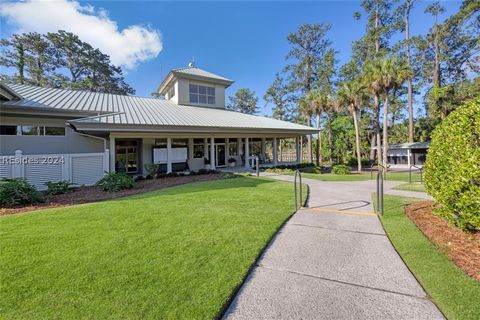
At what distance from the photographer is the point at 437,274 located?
293 cm

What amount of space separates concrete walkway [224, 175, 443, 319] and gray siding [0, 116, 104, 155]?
13235 mm

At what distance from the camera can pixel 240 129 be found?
15.2 m

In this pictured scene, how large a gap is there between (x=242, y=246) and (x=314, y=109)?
72.9 feet

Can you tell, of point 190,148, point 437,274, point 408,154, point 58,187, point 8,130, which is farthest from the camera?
point 408,154

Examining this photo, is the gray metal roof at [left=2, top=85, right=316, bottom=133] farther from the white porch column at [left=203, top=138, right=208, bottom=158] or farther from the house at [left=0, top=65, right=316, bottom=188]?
the white porch column at [left=203, top=138, right=208, bottom=158]

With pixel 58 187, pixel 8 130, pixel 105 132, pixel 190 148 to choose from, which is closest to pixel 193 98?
pixel 190 148

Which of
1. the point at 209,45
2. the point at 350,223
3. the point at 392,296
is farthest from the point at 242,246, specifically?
the point at 209,45

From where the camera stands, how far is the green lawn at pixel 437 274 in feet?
7.72

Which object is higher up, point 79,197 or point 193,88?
point 193,88

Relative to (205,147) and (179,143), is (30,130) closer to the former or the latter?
(179,143)

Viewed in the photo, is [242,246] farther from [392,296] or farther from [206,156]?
[206,156]

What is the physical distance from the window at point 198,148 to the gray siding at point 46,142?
5973mm

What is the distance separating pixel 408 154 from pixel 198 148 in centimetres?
2234

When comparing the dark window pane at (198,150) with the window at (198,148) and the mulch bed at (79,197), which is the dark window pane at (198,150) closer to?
the window at (198,148)
